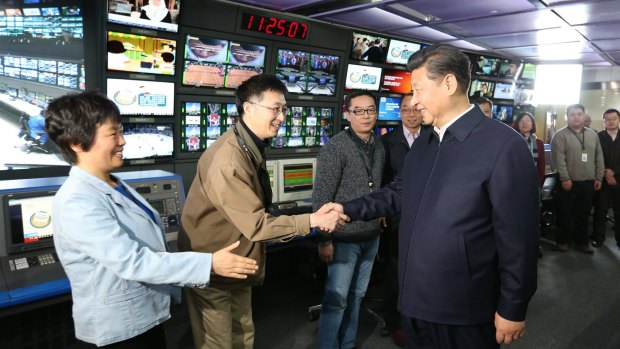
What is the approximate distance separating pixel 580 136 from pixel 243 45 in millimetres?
3954

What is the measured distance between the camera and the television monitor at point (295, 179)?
3549 mm

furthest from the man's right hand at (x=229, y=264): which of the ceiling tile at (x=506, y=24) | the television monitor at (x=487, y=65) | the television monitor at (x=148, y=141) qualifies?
the television monitor at (x=487, y=65)

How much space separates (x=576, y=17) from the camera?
Result: 13.5 feet

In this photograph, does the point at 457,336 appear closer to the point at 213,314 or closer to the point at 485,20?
the point at 213,314

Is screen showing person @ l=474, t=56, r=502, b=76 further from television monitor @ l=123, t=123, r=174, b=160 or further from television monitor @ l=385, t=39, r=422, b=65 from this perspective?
television monitor @ l=123, t=123, r=174, b=160

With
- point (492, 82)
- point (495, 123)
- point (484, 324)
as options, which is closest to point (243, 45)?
point (495, 123)

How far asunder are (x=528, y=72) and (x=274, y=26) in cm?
529

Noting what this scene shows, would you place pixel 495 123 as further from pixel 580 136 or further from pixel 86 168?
pixel 580 136

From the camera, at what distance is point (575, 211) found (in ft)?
16.5

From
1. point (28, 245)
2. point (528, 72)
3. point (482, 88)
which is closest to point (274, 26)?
point (28, 245)

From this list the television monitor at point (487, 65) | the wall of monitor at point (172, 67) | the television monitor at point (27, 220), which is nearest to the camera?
the television monitor at point (27, 220)

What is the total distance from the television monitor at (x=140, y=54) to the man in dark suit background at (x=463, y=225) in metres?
2.44

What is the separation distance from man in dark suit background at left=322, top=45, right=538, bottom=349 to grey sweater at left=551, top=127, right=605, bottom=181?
13.7 ft

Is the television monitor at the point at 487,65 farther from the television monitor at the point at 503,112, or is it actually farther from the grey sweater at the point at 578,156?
the grey sweater at the point at 578,156
